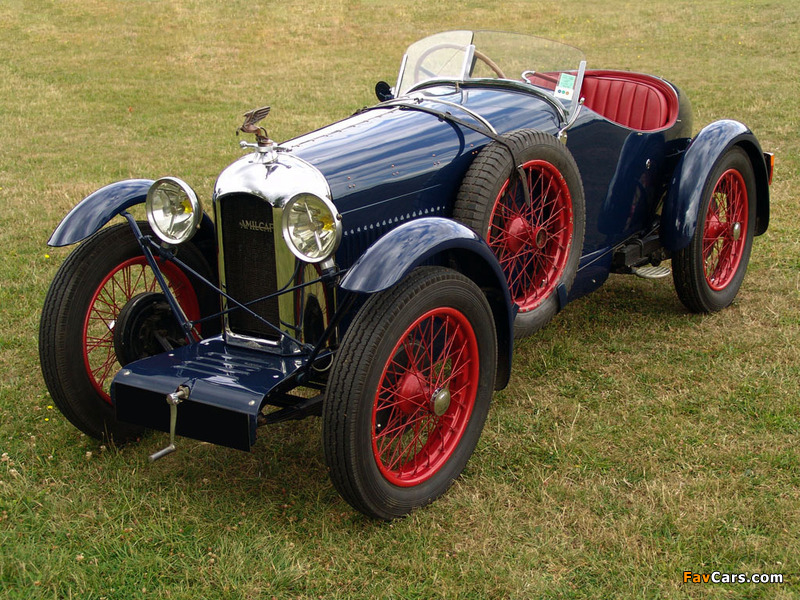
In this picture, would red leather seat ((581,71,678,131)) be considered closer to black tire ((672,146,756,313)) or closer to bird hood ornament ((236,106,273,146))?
black tire ((672,146,756,313))

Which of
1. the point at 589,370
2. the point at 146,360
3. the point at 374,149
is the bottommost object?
the point at 589,370

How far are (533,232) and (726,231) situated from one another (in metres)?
1.76

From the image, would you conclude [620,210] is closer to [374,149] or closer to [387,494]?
[374,149]

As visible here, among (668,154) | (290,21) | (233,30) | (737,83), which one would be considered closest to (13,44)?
(233,30)

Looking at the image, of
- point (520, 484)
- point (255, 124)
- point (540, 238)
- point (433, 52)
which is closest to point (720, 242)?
point (540, 238)

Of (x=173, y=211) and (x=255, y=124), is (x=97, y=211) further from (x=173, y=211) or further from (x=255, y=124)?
(x=255, y=124)

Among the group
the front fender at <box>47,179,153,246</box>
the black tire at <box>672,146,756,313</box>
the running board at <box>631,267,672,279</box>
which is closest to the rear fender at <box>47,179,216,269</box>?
the front fender at <box>47,179,153,246</box>

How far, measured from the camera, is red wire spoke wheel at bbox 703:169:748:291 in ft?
16.1

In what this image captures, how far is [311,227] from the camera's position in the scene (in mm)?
3047

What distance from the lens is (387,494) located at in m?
2.99

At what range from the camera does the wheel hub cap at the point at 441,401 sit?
3.16 m

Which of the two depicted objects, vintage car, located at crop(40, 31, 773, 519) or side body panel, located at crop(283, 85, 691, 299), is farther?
side body panel, located at crop(283, 85, 691, 299)

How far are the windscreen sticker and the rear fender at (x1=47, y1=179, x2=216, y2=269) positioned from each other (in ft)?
6.74

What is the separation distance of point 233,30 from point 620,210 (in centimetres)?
1436
